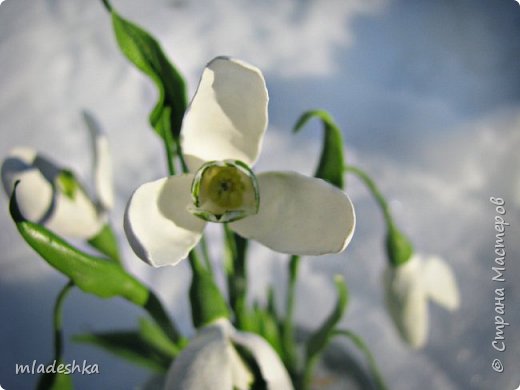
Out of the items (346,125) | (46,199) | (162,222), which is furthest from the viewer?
(346,125)

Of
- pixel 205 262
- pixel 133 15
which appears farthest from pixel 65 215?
pixel 133 15

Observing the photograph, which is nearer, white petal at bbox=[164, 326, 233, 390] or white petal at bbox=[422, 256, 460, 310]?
white petal at bbox=[164, 326, 233, 390]

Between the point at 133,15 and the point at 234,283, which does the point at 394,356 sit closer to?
the point at 234,283

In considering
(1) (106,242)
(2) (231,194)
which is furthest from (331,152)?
(1) (106,242)

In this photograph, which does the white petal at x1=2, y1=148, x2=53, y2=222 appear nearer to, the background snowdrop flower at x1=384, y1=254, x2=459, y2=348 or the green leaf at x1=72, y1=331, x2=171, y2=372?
the green leaf at x1=72, y1=331, x2=171, y2=372

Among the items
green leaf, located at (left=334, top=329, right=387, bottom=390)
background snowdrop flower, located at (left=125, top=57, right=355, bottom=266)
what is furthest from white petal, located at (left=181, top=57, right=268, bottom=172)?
green leaf, located at (left=334, top=329, right=387, bottom=390)

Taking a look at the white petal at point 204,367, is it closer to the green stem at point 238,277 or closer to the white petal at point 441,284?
the green stem at point 238,277

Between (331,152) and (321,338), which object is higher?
(331,152)

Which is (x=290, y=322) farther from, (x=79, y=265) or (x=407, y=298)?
(x=79, y=265)
